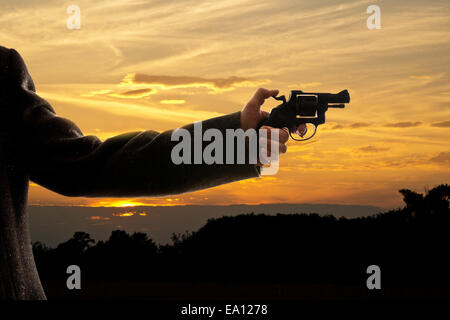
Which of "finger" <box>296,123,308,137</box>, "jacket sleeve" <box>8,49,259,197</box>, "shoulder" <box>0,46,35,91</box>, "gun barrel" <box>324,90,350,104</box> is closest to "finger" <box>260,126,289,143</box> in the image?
"jacket sleeve" <box>8,49,259,197</box>

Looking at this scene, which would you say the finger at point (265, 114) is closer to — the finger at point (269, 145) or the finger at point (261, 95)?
the finger at point (261, 95)

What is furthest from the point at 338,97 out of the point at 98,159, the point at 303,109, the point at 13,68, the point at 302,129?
the point at 13,68

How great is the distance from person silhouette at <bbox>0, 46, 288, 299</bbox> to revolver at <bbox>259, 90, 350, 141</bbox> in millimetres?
281

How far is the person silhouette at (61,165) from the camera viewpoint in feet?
7.89

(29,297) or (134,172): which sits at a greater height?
(134,172)

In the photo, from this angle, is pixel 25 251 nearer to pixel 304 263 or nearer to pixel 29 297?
pixel 29 297

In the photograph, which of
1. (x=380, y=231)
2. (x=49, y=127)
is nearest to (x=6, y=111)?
(x=49, y=127)

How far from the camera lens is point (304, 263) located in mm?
13102

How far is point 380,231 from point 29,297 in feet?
39.4

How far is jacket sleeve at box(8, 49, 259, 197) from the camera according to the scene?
240 cm

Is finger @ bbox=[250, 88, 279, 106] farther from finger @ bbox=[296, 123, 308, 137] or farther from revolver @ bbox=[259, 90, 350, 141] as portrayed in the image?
finger @ bbox=[296, 123, 308, 137]

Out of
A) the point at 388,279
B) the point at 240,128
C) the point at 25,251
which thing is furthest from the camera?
the point at 388,279

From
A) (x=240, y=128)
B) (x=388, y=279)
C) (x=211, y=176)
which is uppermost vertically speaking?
(x=240, y=128)

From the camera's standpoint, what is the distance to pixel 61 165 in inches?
101
